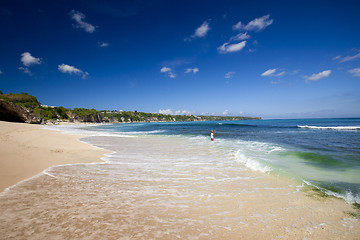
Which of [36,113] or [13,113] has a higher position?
[36,113]

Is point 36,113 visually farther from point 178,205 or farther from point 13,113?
point 178,205


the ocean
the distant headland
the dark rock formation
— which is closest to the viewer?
the ocean

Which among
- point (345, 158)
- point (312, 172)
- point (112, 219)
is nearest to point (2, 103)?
point (112, 219)

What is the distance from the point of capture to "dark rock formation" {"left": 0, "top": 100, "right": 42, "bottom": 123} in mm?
35191

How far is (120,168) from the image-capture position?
23.5 ft

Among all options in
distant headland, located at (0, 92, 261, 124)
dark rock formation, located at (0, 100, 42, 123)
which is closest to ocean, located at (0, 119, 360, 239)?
dark rock formation, located at (0, 100, 42, 123)

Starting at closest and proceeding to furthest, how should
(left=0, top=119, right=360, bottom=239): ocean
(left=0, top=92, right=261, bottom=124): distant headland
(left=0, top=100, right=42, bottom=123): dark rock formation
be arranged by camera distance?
(left=0, top=119, right=360, bottom=239): ocean, (left=0, top=100, right=42, bottom=123): dark rock formation, (left=0, top=92, right=261, bottom=124): distant headland

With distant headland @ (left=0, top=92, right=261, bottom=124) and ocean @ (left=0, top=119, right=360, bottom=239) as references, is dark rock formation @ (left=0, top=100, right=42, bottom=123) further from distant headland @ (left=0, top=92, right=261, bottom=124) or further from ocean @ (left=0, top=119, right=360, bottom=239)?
ocean @ (left=0, top=119, right=360, bottom=239)

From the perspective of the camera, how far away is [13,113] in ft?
125

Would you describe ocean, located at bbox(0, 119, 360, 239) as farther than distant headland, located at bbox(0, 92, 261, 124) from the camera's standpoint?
No

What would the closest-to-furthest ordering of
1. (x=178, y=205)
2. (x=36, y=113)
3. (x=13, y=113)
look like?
(x=178, y=205) < (x=13, y=113) < (x=36, y=113)

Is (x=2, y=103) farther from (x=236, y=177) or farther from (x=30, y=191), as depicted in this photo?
(x=236, y=177)

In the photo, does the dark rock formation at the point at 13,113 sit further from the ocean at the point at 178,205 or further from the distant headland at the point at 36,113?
the ocean at the point at 178,205

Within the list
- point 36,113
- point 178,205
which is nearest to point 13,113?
point 36,113
